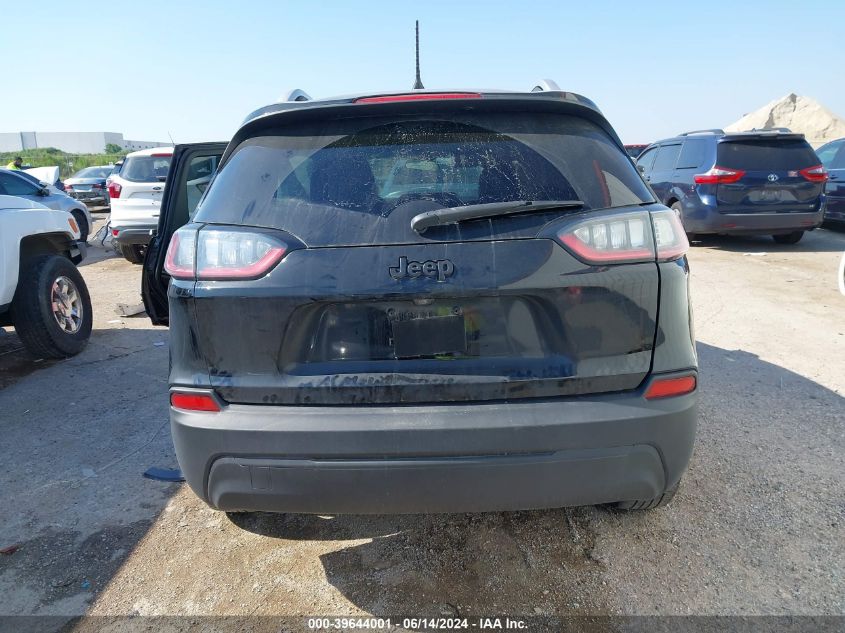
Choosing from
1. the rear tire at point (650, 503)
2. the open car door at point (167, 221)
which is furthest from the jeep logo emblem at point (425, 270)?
the open car door at point (167, 221)

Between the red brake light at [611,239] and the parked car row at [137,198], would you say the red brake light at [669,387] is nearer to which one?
the red brake light at [611,239]

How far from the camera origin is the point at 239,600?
87.9 inches

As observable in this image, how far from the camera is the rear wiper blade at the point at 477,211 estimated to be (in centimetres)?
180

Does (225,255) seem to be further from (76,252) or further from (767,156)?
(767,156)

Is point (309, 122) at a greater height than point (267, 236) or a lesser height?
greater

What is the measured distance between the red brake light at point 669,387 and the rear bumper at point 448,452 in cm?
3

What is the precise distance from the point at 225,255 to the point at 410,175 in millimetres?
669

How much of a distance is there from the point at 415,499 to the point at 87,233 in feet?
43.1

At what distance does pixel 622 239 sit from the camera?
1.85 meters

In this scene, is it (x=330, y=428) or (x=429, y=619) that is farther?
(x=429, y=619)

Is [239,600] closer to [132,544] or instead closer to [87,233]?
[132,544]

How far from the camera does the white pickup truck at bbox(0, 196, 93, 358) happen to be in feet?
15.9

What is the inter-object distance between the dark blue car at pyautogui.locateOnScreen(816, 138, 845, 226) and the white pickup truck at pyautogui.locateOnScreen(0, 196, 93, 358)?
40.6 feet

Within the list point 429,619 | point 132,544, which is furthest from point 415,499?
point 132,544
